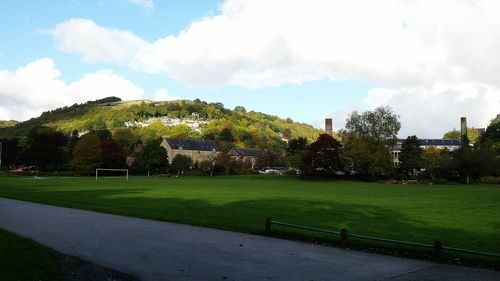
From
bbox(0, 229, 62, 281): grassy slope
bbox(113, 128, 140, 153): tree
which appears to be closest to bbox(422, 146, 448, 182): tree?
bbox(0, 229, 62, 281): grassy slope

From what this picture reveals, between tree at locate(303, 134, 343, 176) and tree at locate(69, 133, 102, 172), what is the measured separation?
1882 inches

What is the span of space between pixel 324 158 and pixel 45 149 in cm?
6621

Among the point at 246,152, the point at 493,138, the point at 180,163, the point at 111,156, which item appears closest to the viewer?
the point at 493,138

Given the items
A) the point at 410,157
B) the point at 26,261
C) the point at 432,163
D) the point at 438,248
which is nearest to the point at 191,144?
the point at 410,157

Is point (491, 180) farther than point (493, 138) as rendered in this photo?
No

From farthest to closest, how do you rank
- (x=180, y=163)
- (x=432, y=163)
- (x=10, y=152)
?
(x=10, y=152)
(x=180, y=163)
(x=432, y=163)

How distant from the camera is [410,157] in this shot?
319 ft

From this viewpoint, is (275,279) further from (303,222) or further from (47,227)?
(47,227)

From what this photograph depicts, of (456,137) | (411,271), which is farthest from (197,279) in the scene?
(456,137)

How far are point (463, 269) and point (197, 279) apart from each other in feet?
21.5

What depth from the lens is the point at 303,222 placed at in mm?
19125

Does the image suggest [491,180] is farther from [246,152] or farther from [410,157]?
[246,152]

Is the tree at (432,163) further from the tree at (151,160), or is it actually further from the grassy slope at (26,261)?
the grassy slope at (26,261)

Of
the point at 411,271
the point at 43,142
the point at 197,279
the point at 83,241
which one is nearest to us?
the point at 197,279
